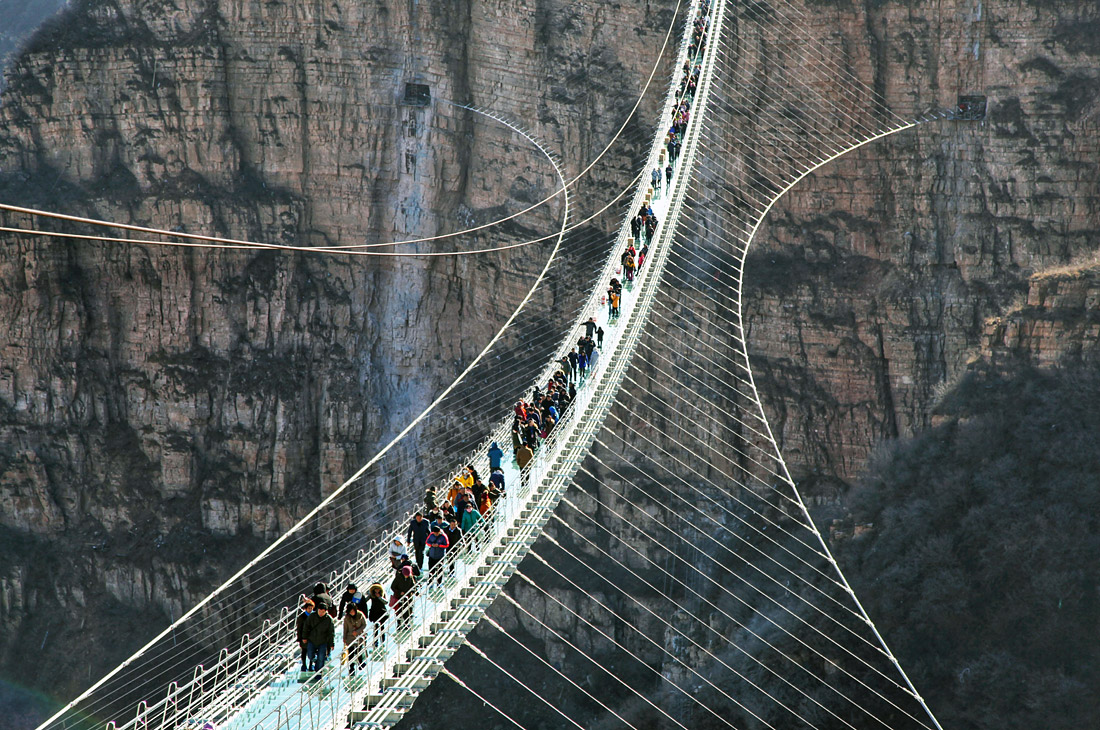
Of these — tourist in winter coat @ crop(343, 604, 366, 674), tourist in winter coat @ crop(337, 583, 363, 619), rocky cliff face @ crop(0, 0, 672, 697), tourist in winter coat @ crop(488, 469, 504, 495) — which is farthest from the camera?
rocky cliff face @ crop(0, 0, 672, 697)

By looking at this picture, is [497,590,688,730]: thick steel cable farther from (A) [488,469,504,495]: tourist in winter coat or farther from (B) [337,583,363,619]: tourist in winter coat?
(B) [337,583,363,619]: tourist in winter coat

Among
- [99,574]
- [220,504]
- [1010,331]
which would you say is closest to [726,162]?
[1010,331]

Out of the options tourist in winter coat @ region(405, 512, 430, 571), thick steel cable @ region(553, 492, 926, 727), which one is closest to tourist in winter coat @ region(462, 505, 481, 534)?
tourist in winter coat @ region(405, 512, 430, 571)

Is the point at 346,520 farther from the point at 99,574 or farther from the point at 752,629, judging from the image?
the point at 752,629

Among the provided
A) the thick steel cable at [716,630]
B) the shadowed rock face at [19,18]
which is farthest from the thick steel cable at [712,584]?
the shadowed rock face at [19,18]


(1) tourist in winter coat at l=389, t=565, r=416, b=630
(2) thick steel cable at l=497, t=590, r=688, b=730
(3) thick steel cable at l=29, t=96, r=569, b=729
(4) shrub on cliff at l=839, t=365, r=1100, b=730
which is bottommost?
(2) thick steel cable at l=497, t=590, r=688, b=730

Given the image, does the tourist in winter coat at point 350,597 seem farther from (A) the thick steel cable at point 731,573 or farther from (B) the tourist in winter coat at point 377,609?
(A) the thick steel cable at point 731,573
